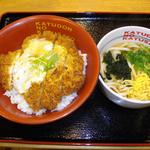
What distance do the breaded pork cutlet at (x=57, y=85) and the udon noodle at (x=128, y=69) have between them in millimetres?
161

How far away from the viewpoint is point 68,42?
1252mm

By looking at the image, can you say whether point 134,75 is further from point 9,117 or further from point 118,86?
point 9,117

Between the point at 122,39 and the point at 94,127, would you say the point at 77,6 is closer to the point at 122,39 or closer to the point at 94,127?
the point at 122,39

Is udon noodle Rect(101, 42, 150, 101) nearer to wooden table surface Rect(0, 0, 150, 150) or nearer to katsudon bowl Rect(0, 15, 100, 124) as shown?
katsudon bowl Rect(0, 15, 100, 124)

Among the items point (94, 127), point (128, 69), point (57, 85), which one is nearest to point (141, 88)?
point (128, 69)

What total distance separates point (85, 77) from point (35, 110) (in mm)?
254

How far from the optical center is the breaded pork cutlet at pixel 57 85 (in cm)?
114

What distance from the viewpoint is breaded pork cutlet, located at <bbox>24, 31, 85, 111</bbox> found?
44.9 inches

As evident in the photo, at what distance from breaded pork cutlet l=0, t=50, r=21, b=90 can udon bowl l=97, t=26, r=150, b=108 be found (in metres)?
0.37

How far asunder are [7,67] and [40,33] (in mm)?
223

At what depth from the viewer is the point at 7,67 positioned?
1219mm

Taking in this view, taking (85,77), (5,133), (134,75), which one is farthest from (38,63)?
(134,75)

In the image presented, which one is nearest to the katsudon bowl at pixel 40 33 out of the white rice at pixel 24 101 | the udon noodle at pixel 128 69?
the white rice at pixel 24 101

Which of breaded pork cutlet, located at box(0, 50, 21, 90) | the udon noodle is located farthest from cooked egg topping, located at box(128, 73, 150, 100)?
breaded pork cutlet, located at box(0, 50, 21, 90)
